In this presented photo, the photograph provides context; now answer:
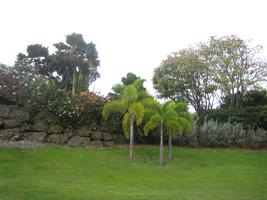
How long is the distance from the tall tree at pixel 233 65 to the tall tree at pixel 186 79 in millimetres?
742

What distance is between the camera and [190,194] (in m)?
11.6

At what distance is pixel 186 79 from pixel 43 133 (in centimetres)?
1443

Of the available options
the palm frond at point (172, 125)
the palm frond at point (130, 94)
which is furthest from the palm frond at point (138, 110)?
the palm frond at point (172, 125)

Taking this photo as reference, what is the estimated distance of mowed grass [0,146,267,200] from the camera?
11.3 m

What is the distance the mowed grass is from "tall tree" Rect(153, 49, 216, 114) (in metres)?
11.7

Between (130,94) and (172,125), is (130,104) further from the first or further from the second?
(172,125)

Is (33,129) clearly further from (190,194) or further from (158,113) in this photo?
(190,194)

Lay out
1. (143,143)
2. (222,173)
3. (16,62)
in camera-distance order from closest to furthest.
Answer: (222,173), (143,143), (16,62)

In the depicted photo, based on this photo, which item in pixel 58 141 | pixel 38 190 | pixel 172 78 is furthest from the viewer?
pixel 172 78

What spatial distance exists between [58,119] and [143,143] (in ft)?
14.2

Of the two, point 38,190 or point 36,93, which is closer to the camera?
point 38,190

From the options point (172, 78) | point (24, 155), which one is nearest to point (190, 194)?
point (24, 155)

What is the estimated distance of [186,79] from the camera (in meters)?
33.2

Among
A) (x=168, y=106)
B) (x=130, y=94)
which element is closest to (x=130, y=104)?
(x=130, y=94)
